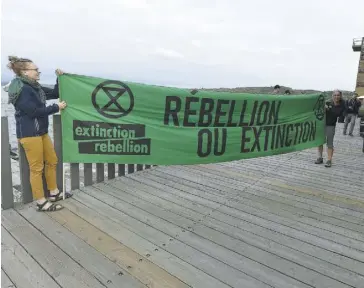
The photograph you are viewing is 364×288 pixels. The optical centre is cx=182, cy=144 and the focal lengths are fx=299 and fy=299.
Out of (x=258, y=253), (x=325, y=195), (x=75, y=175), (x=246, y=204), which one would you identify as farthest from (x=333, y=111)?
(x=75, y=175)

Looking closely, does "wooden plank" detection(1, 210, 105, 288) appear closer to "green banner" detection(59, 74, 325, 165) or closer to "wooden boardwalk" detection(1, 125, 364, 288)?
"wooden boardwalk" detection(1, 125, 364, 288)

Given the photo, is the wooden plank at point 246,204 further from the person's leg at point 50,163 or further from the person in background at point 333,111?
the person in background at point 333,111

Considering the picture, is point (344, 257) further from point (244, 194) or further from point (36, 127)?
point (36, 127)

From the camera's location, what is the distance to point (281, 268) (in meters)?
3.14

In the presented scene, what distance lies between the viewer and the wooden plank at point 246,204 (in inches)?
155

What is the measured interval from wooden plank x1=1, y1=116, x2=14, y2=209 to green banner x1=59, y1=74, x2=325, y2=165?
741mm

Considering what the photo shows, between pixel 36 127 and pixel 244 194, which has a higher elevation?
pixel 36 127

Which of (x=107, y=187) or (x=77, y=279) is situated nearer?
(x=77, y=279)

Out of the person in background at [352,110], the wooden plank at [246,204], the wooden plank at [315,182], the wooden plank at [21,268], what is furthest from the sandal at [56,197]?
the person in background at [352,110]

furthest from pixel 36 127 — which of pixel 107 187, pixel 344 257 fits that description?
pixel 344 257

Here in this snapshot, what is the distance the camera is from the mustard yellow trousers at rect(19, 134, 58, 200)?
404 cm

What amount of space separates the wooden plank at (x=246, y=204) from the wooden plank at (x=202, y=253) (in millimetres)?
1249

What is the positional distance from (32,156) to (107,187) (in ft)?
5.18

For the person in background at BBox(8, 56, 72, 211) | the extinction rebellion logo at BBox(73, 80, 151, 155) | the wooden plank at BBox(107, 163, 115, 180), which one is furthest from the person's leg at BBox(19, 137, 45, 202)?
the wooden plank at BBox(107, 163, 115, 180)
